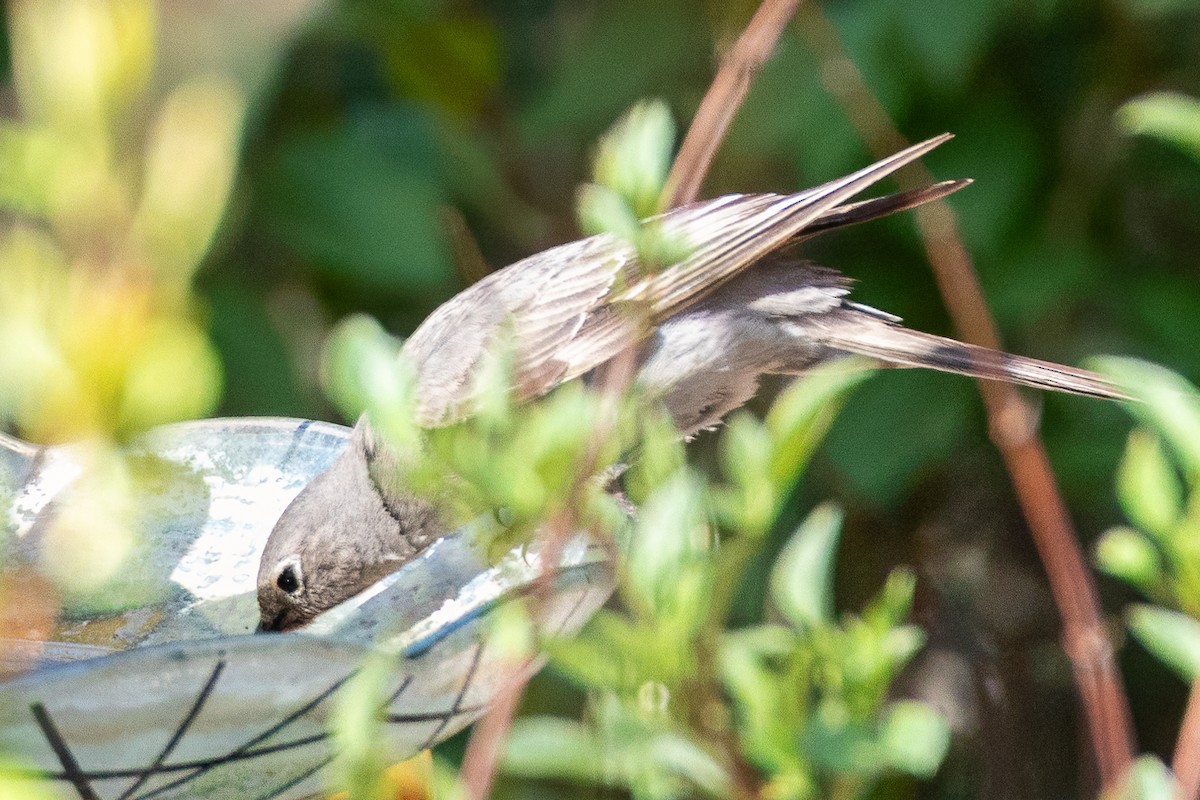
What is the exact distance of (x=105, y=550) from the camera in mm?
583

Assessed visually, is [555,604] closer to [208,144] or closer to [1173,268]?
[208,144]

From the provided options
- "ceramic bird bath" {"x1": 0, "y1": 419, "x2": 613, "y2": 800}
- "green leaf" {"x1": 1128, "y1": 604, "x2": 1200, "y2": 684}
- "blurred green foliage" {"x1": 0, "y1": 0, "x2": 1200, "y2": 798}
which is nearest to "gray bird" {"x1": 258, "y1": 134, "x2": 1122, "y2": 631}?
"blurred green foliage" {"x1": 0, "y1": 0, "x2": 1200, "y2": 798}

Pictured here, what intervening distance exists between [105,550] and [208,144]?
192mm

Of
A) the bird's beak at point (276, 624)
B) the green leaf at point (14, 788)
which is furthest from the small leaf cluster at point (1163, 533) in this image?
the bird's beak at point (276, 624)

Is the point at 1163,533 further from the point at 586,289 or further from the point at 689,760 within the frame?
the point at 586,289

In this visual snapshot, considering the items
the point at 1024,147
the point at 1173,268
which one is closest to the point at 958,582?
the point at 1173,268

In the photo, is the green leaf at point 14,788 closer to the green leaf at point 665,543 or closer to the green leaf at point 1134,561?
the green leaf at point 665,543

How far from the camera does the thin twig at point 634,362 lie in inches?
23.1

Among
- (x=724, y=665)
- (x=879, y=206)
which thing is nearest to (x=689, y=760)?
(x=724, y=665)

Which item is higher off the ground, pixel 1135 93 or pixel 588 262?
pixel 1135 93

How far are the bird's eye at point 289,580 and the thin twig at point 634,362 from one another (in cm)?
98

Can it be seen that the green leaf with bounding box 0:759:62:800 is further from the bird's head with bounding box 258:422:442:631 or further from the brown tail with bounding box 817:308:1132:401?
the brown tail with bounding box 817:308:1132:401

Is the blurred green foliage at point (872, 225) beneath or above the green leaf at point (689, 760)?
above

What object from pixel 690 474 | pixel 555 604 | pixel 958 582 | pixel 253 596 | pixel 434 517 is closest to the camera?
pixel 690 474
